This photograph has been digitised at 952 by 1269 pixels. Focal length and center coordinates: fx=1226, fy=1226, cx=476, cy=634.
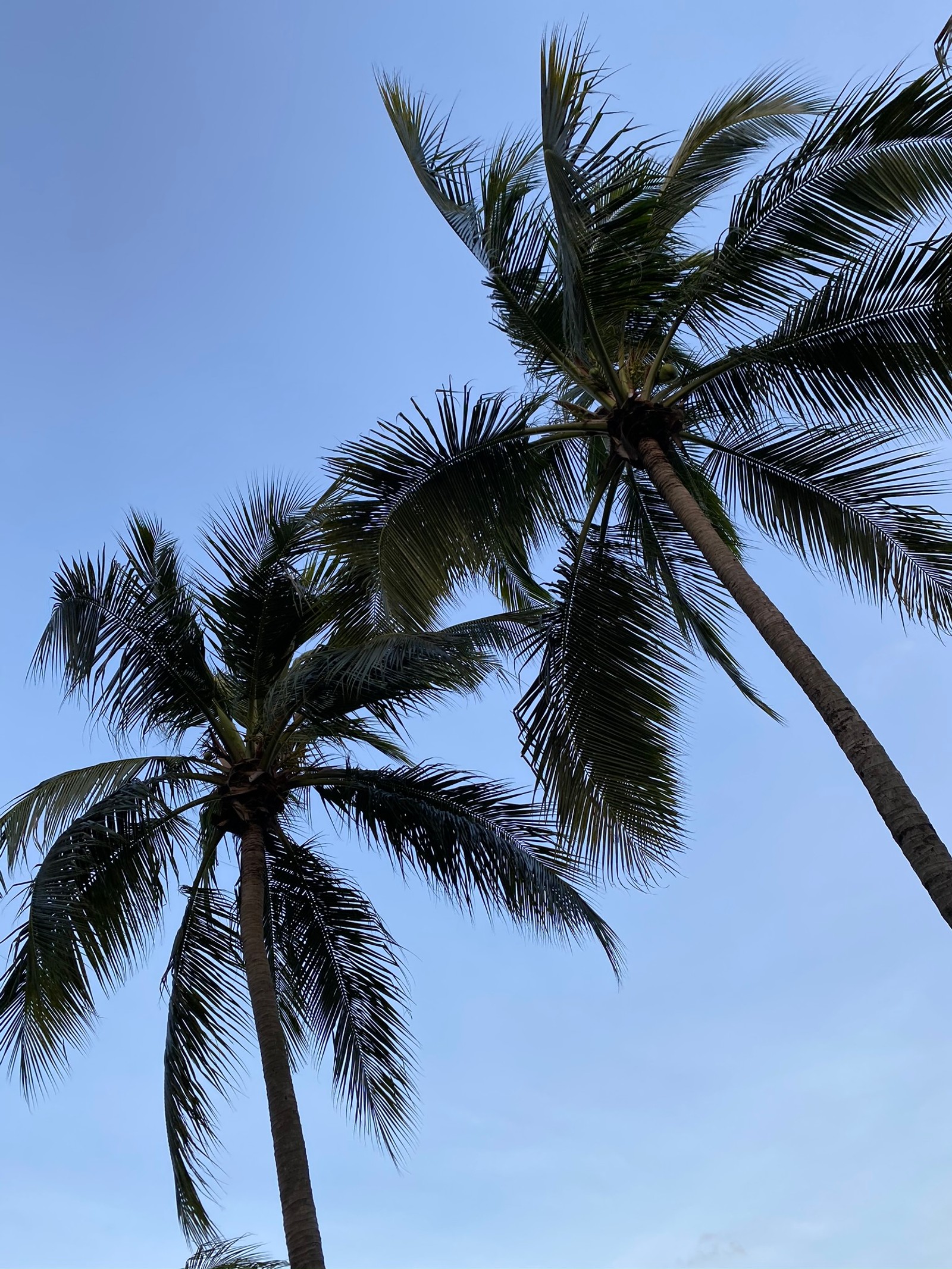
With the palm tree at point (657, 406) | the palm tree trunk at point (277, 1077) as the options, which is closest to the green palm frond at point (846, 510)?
the palm tree at point (657, 406)

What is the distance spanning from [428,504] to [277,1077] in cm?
479

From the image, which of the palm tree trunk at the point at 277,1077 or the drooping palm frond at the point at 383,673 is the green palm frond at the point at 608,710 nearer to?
the drooping palm frond at the point at 383,673

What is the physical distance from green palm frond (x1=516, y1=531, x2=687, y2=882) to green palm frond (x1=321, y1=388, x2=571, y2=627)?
85cm

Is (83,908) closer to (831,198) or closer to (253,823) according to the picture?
(253,823)

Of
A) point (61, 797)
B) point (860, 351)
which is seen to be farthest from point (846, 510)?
point (61, 797)

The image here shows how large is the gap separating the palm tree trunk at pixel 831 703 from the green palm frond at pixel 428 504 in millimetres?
1400

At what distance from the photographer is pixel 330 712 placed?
11.5m

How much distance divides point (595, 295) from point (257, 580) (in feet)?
15.0

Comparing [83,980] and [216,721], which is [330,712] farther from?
[83,980]

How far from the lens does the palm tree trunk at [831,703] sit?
20.9 ft

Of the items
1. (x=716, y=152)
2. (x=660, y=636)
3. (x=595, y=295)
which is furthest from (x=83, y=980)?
(x=716, y=152)

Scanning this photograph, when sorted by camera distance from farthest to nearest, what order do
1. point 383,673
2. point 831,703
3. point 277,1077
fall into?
point 383,673 → point 277,1077 → point 831,703

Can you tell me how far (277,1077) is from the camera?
31.1ft

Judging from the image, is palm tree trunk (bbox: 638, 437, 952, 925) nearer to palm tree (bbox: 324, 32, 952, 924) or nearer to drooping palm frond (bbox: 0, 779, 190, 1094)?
palm tree (bbox: 324, 32, 952, 924)
